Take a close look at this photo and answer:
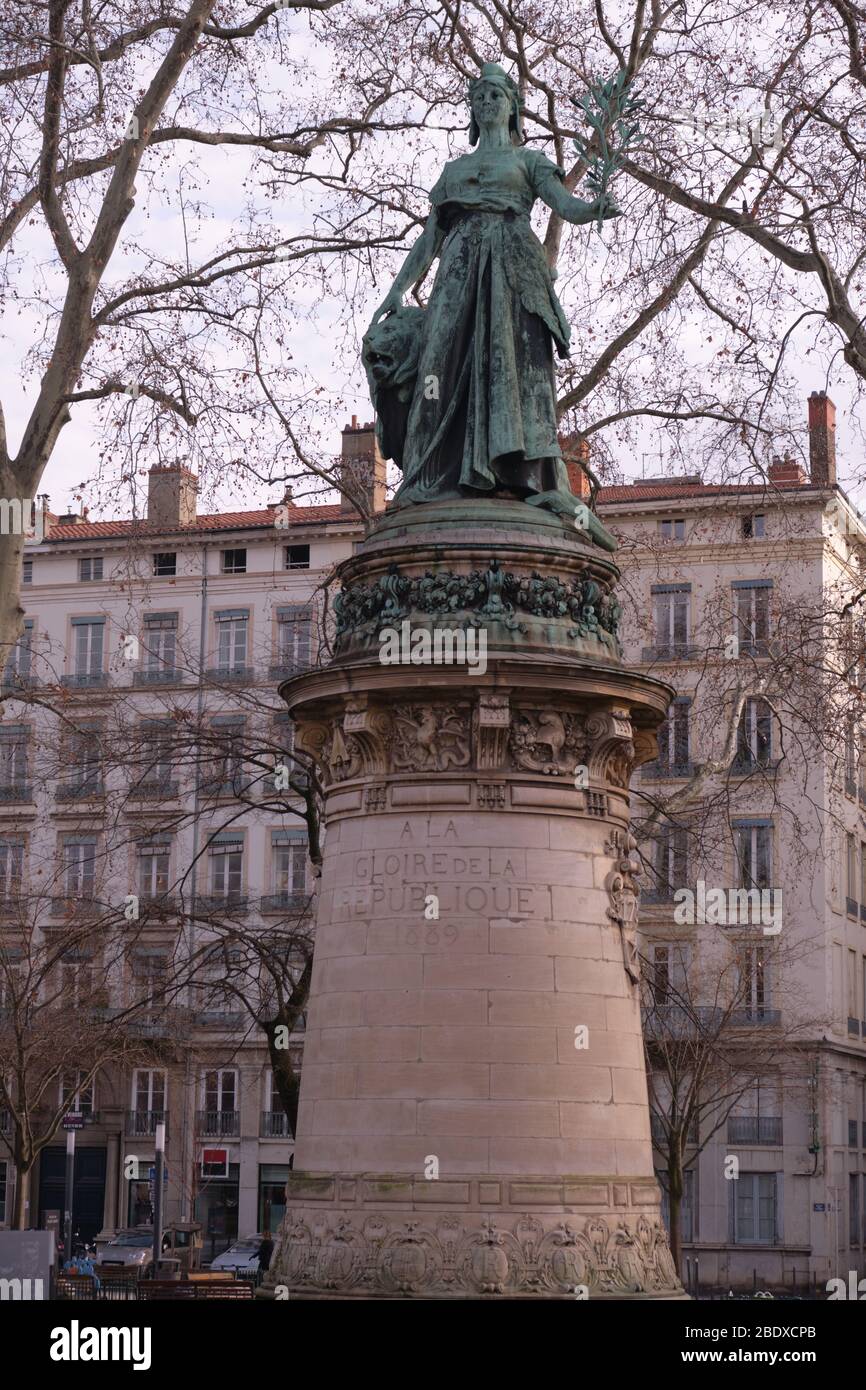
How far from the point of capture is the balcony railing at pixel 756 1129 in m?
55.0

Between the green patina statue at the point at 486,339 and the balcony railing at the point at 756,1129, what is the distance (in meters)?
40.6

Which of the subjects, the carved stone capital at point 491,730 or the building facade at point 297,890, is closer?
the carved stone capital at point 491,730

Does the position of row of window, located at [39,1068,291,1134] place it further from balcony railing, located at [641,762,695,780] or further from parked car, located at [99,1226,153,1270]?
balcony railing, located at [641,762,695,780]

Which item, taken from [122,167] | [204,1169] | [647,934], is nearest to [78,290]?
[122,167]

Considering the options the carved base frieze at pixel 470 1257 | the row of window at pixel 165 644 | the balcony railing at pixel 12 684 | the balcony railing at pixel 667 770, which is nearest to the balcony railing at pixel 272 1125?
the row of window at pixel 165 644

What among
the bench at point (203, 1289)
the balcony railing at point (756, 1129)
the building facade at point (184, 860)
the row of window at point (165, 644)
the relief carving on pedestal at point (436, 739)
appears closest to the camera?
the relief carving on pedestal at point (436, 739)

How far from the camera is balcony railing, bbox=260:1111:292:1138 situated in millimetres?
59250

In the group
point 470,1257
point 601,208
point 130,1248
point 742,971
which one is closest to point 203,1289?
point 470,1257

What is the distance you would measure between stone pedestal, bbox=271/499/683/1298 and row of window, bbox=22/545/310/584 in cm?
4399

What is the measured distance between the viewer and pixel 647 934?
5081 cm

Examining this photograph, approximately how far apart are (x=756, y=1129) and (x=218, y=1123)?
49.5ft

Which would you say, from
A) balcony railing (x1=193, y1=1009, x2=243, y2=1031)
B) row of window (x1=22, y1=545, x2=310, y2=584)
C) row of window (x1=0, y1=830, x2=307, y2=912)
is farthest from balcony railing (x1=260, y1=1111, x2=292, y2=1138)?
row of window (x1=22, y1=545, x2=310, y2=584)

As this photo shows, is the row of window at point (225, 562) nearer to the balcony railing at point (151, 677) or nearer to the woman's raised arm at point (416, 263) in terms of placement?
the balcony railing at point (151, 677)

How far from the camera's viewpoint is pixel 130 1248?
48375mm
